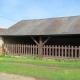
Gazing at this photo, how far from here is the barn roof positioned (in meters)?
20.6

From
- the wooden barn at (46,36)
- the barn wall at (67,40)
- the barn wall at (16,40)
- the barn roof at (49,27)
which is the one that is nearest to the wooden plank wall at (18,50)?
the wooden barn at (46,36)

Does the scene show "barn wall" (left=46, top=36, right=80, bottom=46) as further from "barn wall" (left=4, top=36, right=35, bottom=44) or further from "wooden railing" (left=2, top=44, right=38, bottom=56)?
"wooden railing" (left=2, top=44, right=38, bottom=56)

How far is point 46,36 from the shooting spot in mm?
21453

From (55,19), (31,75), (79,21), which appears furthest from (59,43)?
(31,75)

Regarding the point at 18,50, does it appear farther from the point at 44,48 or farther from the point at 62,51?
the point at 62,51

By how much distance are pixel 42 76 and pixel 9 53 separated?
41.5 ft

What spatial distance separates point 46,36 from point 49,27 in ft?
4.88

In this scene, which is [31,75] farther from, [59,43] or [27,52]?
[59,43]

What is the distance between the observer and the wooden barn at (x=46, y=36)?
19.8m

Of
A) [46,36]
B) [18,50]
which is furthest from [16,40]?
[46,36]

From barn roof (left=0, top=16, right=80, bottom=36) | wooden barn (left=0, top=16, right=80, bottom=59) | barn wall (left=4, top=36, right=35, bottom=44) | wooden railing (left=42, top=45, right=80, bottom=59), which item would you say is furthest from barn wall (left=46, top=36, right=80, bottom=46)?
wooden railing (left=42, top=45, right=80, bottom=59)

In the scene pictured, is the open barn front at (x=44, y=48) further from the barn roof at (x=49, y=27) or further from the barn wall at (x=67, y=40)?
the barn roof at (x=49, y=27)

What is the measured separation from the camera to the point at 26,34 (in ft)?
71.8

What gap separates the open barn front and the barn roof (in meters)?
0.90
